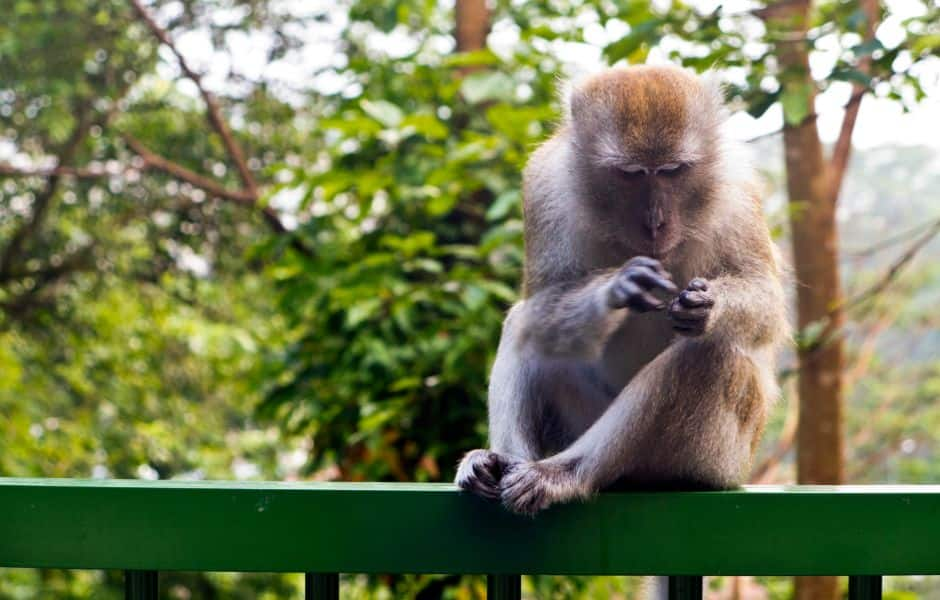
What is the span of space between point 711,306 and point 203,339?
5908mm

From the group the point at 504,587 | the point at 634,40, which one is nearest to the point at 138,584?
the point at 504,587

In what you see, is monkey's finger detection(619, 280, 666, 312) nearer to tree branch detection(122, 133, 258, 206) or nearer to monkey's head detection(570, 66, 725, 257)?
monkey's head detection(570, 66, 725, 257)

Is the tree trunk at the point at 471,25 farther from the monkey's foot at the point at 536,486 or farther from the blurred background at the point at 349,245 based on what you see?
the monkey's foot at the point at 536,486

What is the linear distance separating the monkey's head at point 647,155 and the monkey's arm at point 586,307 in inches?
6.5

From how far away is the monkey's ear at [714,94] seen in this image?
3072mm

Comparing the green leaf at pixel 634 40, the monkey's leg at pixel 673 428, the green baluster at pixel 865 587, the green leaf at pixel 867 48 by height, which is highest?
the green leaf at pixel 634 40

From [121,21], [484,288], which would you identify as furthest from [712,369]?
[121,21]

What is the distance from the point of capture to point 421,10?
20.7ft

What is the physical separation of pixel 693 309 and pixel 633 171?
0.51 meters

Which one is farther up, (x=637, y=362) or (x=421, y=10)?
(x=421, y=10)

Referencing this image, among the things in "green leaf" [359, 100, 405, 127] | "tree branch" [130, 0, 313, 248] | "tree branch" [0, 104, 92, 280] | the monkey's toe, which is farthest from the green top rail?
"tree branch" [0, 104, 92, 280]

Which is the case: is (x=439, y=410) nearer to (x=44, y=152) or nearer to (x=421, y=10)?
(x=421, y=10)

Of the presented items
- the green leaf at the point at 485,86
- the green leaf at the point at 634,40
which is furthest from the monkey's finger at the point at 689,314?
the green leaf at the point at 485,86

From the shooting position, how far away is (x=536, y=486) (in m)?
2.46
